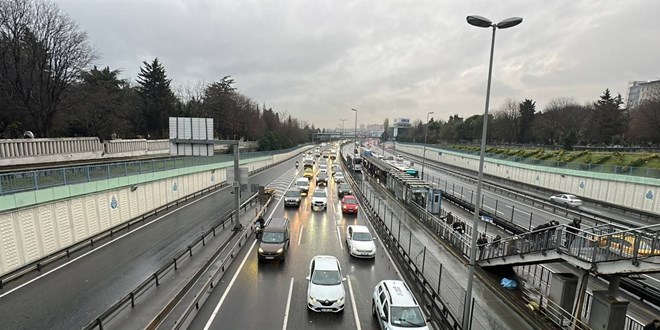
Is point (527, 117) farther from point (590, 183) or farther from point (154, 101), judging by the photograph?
point (154, 101)

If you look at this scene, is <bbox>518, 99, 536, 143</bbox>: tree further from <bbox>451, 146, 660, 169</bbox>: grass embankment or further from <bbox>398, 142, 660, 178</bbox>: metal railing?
<bbox>398, 142, 660, 178</bbox>: metal railing

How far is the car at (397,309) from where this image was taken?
993 centimetres

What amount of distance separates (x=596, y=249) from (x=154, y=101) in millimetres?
70049

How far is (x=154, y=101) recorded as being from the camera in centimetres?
6188

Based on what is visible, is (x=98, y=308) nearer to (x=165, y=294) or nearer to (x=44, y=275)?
(x=165, y=294)

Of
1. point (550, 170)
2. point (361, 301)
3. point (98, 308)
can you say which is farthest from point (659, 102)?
point (98, 308)

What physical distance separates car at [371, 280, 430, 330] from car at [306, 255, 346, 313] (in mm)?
1514

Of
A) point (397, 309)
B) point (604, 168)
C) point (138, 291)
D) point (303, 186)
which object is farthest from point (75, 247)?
point (604, 168)

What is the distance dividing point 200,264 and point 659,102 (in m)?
68.6

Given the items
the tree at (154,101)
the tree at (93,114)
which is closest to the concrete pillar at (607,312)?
the tree at (93,114)

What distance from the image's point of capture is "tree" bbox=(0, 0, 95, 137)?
2806 centimetres

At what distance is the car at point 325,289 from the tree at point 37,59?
Answer: 114 feet

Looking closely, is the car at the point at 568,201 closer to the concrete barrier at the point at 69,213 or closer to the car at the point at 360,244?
the car at the point at 360,244

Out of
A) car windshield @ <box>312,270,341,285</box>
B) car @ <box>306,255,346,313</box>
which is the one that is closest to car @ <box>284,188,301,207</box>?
car @ <box>306,255,346,313</box>
